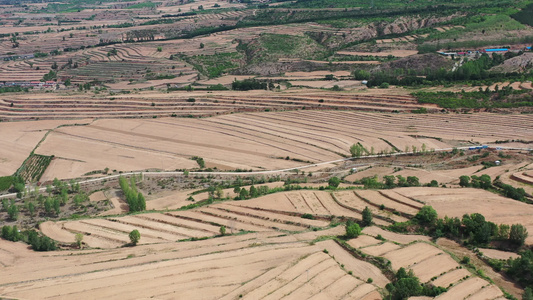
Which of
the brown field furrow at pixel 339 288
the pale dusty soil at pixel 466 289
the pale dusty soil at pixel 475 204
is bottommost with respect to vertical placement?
the pale dusty soil at pixel 466 289

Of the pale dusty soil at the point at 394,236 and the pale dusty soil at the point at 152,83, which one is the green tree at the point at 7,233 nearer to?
the pale dusty soil at the point at 394,236

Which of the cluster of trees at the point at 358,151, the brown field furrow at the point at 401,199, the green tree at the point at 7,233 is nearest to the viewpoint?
the green tree at the point at 7,233

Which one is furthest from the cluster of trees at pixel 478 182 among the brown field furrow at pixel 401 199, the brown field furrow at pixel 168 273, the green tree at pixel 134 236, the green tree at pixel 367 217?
the green tree at pixel 134 236

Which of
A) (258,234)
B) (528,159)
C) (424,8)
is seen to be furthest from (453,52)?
(258,234)

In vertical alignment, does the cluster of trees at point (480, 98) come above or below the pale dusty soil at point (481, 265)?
above

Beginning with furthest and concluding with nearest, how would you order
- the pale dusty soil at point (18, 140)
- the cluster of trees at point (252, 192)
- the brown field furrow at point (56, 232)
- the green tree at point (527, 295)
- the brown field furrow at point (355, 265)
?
1. the pale dusty soil at point (18, 140)
2. the cluster of trees at point (252, 192)
3. the brown field furrow at point (56, 232)
4. the brown field furrow at point (355, 265)
5. the green tree at point (527, 295)

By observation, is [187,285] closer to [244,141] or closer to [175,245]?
[175,245]
